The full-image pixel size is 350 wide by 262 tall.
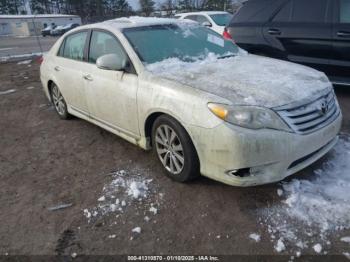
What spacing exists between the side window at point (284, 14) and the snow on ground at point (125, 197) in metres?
4.01

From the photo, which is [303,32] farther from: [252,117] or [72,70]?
[72,70]

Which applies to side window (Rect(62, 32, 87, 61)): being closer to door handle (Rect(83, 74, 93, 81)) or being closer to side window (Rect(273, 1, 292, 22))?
door handle (Rect(83, 74, 93, 81))

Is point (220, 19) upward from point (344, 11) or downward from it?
downward

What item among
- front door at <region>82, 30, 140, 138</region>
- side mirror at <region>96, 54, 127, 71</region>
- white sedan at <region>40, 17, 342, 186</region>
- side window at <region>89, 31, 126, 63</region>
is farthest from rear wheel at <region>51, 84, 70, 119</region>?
side mirror at <region>96, 54, 127, 71</region>

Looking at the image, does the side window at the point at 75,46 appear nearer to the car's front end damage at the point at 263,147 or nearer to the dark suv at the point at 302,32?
the car's front end damage at the point at 263,147

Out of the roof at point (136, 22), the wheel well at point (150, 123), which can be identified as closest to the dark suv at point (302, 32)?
the roof at point (136, 22)

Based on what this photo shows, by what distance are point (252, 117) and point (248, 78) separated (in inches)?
25.5

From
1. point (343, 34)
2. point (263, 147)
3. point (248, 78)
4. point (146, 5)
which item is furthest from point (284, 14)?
point (146, 5)

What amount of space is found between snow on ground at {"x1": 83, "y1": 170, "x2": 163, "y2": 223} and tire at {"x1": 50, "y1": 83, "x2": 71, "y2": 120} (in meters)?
2.34

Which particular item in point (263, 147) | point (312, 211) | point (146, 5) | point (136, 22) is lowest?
point (146, 5)

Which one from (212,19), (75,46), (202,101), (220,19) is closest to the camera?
(202,101)

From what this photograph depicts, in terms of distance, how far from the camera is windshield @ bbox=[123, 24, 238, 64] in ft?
12.6

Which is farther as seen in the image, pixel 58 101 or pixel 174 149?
pixel 58 101

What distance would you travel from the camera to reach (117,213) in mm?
3092
